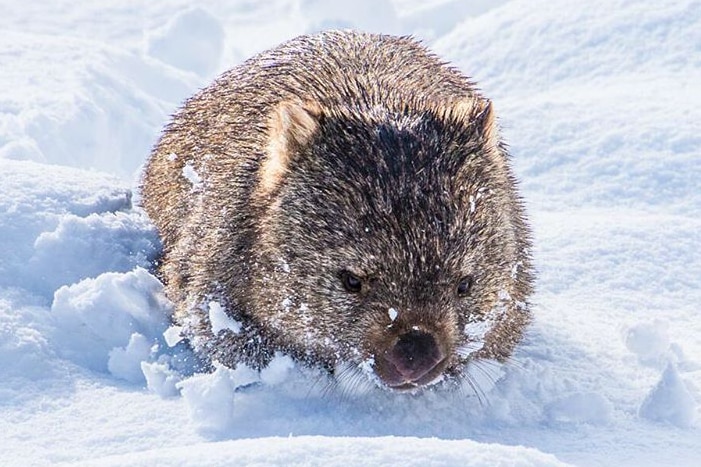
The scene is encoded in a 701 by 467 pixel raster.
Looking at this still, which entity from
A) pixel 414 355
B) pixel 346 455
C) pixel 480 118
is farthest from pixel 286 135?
pixel 346 455

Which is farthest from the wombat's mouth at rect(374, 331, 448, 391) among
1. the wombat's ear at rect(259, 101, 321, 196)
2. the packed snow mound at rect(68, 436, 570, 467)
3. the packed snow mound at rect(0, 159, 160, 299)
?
the packed snow mound at rect(0, 159, 160, 299)

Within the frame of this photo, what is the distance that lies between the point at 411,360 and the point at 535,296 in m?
1.82

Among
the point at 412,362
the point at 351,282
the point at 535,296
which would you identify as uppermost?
the point at 535,296

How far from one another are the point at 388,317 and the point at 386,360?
0.14 meters

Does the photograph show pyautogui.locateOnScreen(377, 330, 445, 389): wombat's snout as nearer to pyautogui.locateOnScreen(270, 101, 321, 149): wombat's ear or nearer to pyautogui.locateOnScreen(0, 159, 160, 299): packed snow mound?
pyautogui.locateOnScreen(270, 101, 321, 149): wombat's ear

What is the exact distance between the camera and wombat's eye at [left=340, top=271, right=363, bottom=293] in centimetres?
426

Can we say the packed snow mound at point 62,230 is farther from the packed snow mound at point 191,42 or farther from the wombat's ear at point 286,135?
the packed snow mound at point 191,42

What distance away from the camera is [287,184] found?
15.0ft

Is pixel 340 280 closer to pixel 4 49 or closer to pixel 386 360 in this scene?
pixel 386 360

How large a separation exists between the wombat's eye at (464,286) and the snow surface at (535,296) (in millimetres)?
471

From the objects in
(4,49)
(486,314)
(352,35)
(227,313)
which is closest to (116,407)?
(227,313)

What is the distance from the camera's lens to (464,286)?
4.30m

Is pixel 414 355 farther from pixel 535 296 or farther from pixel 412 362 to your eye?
pixel 535 296

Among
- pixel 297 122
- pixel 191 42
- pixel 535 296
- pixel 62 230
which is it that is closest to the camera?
pixel 297 122
